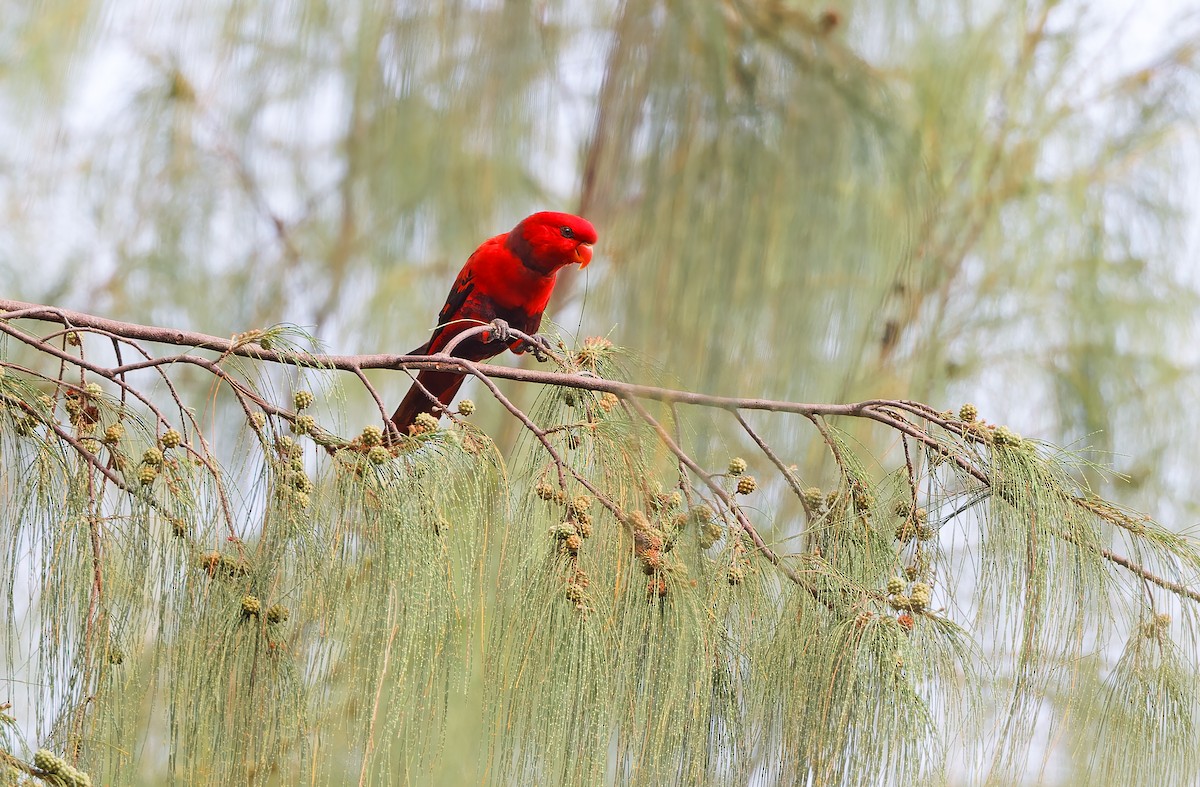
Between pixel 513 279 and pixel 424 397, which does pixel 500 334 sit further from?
pixel 513 279

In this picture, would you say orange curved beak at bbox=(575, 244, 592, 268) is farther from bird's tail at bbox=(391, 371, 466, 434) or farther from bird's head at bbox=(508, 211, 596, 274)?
bird's tail at bbox=(391, 371, 466, 434)

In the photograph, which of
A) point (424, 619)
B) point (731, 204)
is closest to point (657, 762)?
point (424, 619)

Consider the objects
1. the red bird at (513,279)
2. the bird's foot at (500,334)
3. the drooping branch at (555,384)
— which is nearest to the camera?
the drooping branch at (555,384)

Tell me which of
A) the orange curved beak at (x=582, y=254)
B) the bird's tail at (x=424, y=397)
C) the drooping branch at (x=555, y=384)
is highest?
the orange curved beak at (x=582, y=254)

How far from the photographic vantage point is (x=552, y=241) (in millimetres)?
2225

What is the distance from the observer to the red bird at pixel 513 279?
2.19 m

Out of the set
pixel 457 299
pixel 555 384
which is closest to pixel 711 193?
pixel 555 384

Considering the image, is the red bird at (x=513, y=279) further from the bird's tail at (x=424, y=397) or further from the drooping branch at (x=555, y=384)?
the drooping branch at (x=555, y=384)

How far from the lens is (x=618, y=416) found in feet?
3.99

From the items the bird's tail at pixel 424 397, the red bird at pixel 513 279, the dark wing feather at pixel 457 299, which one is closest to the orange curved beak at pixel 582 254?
the red bird at pixel 513 279

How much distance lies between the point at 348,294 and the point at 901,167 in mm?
2108

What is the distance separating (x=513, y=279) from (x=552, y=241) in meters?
0.12

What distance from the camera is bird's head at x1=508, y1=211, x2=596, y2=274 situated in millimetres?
2201

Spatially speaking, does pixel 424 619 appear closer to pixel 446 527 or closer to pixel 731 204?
pixel 446 527
